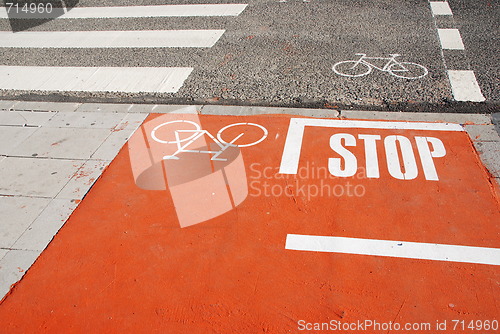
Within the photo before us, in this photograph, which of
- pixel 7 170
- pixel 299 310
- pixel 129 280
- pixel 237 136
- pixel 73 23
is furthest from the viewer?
pixel 73 23

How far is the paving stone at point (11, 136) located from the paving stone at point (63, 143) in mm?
88

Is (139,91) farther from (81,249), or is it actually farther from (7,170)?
(81,249)

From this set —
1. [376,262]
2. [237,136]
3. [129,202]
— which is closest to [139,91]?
[237,136]

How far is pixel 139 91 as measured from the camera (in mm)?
7797

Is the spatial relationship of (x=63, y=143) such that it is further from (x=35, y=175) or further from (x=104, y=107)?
(x=104, y=107)

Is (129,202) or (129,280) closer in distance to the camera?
(129,280)

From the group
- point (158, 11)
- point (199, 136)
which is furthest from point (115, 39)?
point (199, 136)

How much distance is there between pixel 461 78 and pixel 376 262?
15.1 ft

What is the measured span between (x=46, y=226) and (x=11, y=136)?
238 centimetres

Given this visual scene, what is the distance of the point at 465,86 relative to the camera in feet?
24.2

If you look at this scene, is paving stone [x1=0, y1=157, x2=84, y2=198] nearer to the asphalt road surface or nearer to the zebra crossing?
the asphalt road surface

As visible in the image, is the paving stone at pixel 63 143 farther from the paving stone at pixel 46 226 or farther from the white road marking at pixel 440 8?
the white road marking at pixel 440 8

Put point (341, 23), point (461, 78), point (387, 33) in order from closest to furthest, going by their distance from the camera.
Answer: point (461, 78), point (387, 33), point (341, 23)

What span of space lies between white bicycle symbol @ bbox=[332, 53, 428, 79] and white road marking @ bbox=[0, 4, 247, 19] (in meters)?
3.74
